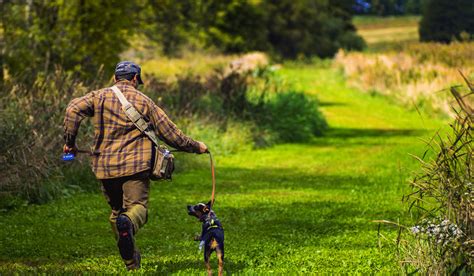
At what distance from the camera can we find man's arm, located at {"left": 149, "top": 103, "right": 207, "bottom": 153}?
30.6ft

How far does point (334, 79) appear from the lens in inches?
2122

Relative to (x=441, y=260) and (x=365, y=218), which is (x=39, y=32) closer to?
(x=365, y=218)

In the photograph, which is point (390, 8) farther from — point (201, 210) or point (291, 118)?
point (201, 210)

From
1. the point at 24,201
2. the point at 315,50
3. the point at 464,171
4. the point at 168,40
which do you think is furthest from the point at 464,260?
the point at 315,50

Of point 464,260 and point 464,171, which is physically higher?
point 464,171

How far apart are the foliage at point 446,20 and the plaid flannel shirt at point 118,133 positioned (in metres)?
54.0

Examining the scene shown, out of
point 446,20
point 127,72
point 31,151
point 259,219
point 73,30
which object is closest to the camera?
point 127,72

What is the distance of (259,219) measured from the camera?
13.8 meters

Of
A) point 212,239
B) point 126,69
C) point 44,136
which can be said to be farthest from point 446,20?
point 212,239

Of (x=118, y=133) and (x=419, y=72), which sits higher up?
(x=118, y=133)

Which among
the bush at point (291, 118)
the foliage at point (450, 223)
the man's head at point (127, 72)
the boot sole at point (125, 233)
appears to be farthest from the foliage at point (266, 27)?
the foliage at point (450, 223)

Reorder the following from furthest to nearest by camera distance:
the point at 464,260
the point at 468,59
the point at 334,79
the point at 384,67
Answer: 1. the point at 334,79
2. the point at 384,67
3. the point at 468,59
4. the point at 464,260

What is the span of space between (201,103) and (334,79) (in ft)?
98.7

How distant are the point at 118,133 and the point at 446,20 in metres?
57.9
